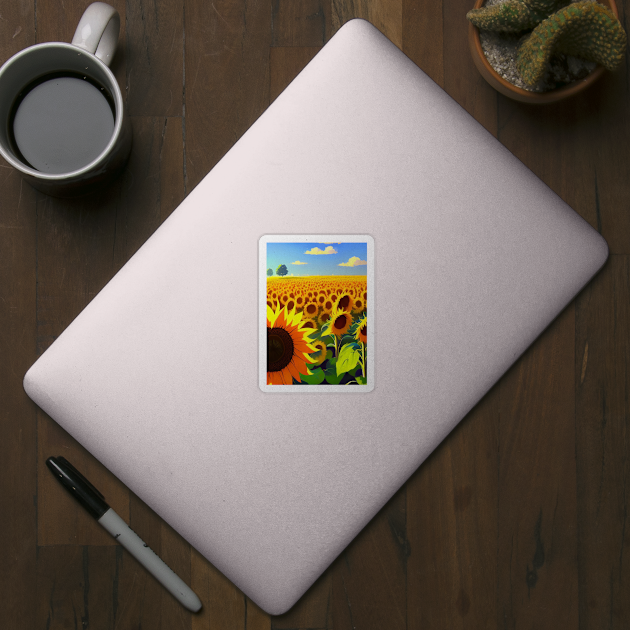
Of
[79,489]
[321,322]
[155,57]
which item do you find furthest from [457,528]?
[155,57]

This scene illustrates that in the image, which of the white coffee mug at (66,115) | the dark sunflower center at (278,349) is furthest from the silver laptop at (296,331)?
the white coffee mug at (66,115)

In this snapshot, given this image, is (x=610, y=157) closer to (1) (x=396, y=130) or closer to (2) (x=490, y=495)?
(1) (x=396, y=130)

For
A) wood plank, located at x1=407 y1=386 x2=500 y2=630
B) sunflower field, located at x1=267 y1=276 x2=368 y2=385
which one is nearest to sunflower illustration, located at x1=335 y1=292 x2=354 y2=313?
sunflower field, located at x1=267 y1=276 x2=368 y2=385

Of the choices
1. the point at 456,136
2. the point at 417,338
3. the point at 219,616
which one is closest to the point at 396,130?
the point at 456,136

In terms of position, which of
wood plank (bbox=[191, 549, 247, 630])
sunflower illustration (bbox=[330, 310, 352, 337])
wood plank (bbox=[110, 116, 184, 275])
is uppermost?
wood plank (bbox=[110, 116, 184, 275])

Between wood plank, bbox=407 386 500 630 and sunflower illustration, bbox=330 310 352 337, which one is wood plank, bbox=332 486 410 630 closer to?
wood plank, bbox=407 386 500 630

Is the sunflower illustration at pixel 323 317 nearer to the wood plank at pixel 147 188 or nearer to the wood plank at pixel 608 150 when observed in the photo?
the wood plank at pixel 147 188
